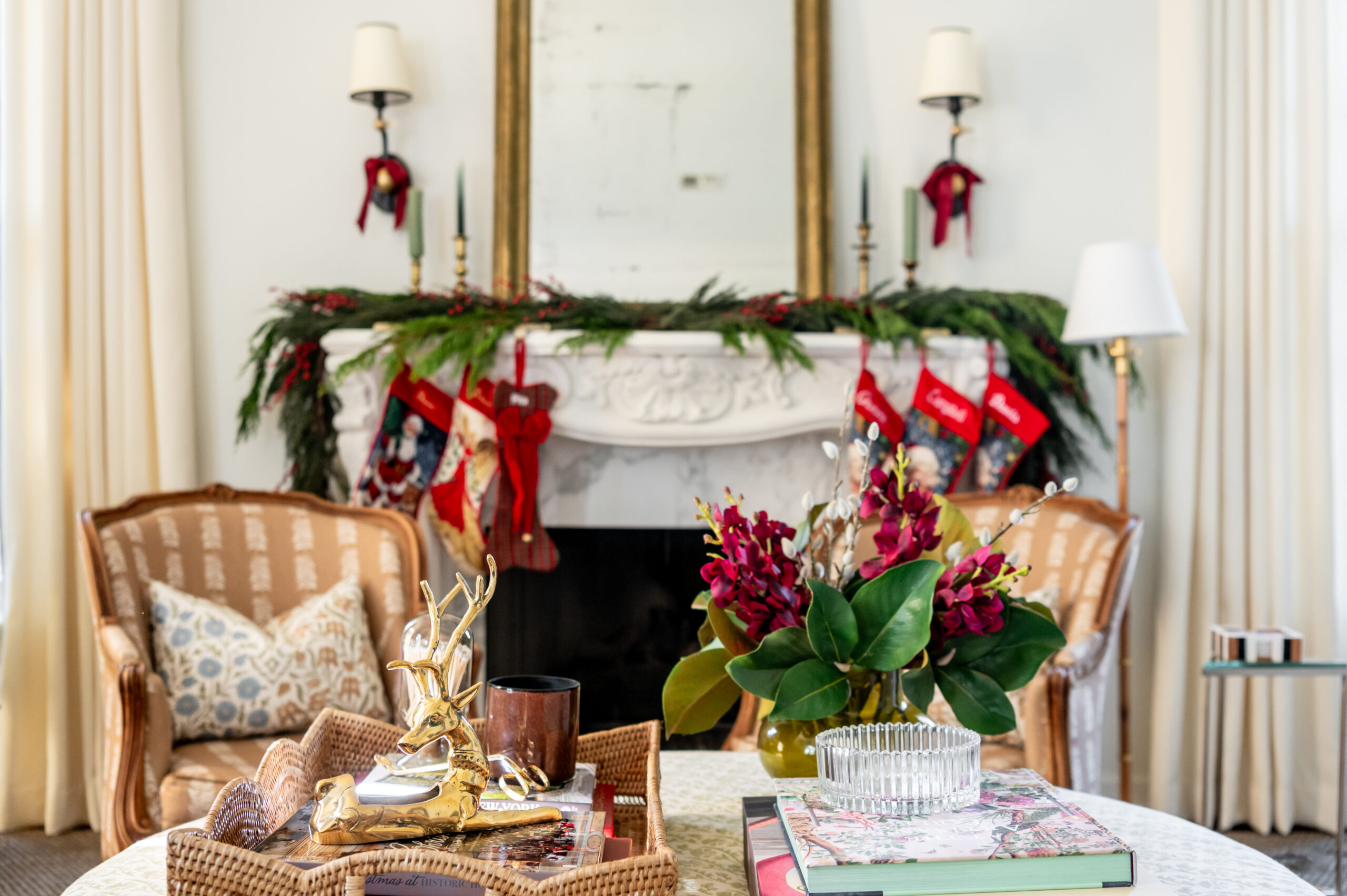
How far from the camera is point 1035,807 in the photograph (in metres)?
0.97

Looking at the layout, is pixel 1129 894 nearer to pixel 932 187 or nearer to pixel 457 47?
pixel 932 187

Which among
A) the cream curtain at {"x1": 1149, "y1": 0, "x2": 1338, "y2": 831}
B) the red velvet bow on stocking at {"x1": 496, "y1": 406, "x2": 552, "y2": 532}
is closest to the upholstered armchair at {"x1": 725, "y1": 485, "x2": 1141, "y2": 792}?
the cream curtain at {"x1": 1149, "y1": 0, "x2": 1338, "y2": 831}

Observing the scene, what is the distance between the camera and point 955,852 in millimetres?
856

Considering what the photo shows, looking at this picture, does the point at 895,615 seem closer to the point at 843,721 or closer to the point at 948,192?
the point at 843,721

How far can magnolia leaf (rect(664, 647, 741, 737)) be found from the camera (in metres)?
1.11

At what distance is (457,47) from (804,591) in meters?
2.29

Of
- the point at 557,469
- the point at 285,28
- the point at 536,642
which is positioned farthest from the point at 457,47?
the point at 536,642

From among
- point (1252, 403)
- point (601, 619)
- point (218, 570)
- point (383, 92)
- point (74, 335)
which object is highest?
point (383, 92)

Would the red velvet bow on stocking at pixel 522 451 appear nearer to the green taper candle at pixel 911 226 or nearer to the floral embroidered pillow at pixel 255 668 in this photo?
the floral embroidered pillow at pixel 255 668

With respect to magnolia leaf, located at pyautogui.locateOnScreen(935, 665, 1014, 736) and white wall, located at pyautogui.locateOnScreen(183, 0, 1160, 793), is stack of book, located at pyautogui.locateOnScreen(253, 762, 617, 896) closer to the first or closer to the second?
magnolia leaf, located at pyautogui.locateOnScreen(935, 665, 1014, 736)

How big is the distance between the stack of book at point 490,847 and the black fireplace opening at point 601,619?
6.01 feet

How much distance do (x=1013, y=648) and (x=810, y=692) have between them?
0.22 m

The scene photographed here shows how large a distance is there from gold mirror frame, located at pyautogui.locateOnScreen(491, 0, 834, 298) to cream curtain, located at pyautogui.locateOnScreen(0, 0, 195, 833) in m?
0.83

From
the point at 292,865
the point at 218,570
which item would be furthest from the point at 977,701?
the point at 218,570
